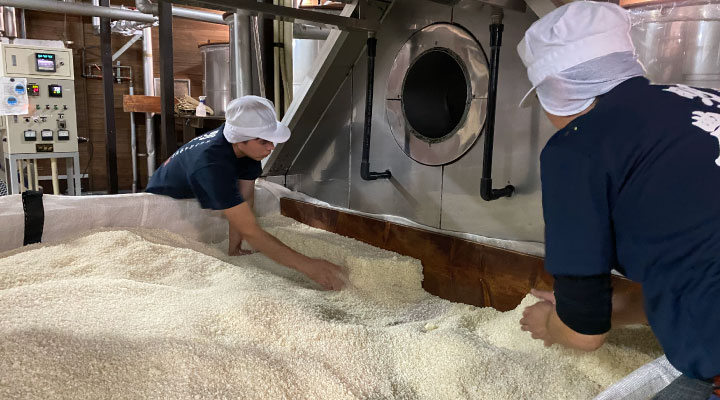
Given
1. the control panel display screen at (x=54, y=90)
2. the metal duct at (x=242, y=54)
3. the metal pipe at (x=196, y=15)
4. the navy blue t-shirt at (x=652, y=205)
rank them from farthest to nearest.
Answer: the metal pipe at (x=196, y=15)
the control panel display screen at (x=54, y=90)
the metal duct at (x=242, y=54)
the navy blue t-shirt at (x=652, y=205)

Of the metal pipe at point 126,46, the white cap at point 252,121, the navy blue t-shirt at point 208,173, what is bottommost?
the navy blue t-shirt at point 208,173

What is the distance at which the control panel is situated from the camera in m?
3.77

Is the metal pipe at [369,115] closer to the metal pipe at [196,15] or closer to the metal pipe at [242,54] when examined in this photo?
the metal pipe at [242,54]

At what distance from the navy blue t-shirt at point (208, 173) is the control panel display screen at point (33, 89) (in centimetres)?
247

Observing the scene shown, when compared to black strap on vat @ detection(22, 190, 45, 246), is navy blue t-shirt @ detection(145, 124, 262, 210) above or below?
above

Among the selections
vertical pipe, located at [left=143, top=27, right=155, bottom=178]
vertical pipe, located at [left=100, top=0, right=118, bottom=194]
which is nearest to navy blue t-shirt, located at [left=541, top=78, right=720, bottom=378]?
vertical pipe, located at [left=100, top=0, right=118, bottom=194]

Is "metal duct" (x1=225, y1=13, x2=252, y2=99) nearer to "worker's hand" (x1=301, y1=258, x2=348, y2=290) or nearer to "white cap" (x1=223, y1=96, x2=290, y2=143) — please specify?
"white cap" (x1=223, y1=96, x2=290, y2=143)

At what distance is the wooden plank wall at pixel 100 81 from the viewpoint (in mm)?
5191

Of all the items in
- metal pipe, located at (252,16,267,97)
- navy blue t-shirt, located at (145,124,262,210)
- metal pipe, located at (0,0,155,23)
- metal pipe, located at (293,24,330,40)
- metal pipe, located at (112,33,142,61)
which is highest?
metal pipe, located at (0,0,155,23)

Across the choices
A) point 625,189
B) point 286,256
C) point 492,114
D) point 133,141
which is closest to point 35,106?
point 133,141

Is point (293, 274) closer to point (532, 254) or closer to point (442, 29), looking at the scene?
point (532, 254)

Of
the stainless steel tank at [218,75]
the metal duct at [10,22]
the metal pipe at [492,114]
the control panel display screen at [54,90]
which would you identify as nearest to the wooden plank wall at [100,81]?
the metal duct at [10,22]

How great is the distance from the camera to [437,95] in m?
2.26

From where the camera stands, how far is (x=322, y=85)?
2.41 metres
